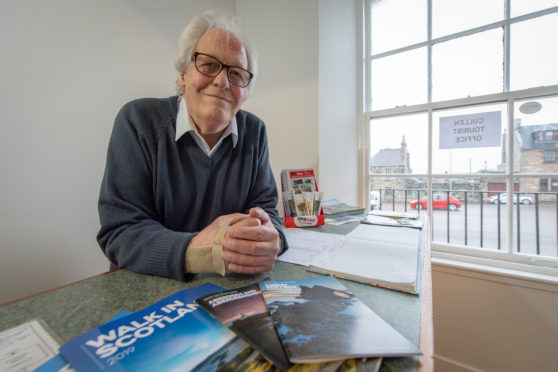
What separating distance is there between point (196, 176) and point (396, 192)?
5.28ft

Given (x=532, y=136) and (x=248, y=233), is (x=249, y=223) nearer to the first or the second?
(x=248, y=233)

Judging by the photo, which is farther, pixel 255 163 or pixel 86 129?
pixel 86 129

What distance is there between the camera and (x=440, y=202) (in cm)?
161

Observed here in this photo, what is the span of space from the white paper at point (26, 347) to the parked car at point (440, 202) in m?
1.95

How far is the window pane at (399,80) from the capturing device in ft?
5.38

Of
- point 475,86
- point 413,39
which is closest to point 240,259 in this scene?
point 475,86

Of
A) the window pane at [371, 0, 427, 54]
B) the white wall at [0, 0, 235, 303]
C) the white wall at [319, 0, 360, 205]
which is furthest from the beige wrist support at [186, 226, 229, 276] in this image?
the window pane at [371, 0, 427, 54]

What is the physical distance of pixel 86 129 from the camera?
3.52ft

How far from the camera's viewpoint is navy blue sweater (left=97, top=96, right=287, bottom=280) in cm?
52

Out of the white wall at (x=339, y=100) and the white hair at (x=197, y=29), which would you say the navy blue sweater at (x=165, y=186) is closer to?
the white hair at (x=197, y=29)

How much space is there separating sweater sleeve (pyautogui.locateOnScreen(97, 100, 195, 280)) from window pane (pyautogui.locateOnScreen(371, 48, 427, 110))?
1764 mm

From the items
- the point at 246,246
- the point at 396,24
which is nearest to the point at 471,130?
the point at 396,24

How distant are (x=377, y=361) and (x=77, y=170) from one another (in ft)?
4.52

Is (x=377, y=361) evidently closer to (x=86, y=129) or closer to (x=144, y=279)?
(x=144, y=279)
